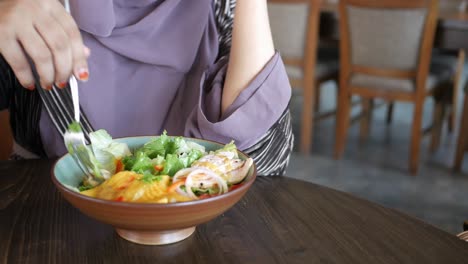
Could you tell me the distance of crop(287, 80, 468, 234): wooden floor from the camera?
225cm

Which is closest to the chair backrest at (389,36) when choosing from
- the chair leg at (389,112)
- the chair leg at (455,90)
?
the chair leg at (455,90)

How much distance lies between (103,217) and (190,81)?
0.52m

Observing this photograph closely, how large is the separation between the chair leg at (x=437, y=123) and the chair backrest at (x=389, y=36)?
39 centimetres

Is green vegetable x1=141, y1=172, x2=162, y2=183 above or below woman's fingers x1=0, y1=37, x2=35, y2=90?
below

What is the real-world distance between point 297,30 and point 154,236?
223 cm

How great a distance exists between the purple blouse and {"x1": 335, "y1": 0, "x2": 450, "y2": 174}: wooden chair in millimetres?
1633

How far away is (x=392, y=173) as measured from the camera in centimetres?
263

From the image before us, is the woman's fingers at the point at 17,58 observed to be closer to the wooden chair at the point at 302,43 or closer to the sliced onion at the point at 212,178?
the sliced onion at the point at 212,178

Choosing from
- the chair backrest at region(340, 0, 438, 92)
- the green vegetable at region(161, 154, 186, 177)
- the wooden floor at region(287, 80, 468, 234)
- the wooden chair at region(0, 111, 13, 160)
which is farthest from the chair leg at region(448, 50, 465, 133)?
the green vegetable at region(161, 154, 186, 177)

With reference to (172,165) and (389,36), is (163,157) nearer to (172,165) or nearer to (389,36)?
(172,165)

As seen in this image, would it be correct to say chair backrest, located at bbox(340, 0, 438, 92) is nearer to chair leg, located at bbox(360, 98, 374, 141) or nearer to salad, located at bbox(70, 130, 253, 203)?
chair leg, located at bbox(360, 98, 374, 141)

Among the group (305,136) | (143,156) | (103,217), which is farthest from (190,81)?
(305,136)

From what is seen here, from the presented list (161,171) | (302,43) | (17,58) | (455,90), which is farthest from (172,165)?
(455,90)

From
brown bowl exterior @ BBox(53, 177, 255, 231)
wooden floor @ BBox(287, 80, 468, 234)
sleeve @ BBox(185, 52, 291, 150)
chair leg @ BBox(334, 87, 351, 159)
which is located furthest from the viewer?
chair leg @ BBox(334, 87, 351, 159)
